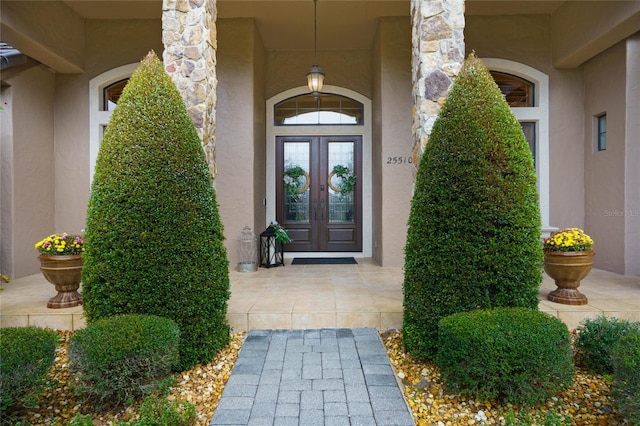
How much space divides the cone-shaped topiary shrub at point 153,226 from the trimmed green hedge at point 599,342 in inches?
106

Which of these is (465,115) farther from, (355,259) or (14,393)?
(355,259)

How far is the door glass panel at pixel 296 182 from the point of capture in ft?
22.8

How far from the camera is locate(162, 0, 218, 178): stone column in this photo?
3191 millimetres

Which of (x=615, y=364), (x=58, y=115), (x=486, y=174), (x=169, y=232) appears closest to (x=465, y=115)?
(x=486, y=174)

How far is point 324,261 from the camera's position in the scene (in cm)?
646

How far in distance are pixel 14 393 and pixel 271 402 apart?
139 cm

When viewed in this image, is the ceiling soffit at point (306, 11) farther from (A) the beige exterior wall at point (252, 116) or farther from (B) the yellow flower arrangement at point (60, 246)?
(B) the yellow flower arrangement at point (60, 246)

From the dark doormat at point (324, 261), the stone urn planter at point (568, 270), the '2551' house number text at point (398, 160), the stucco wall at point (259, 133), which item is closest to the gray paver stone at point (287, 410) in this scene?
the stone urn planter at point (568, 270)

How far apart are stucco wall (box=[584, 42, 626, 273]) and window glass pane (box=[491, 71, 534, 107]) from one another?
2.53 feet

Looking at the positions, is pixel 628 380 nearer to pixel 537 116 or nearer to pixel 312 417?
pixel 312 417

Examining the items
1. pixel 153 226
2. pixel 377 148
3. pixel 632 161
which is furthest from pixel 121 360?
pixel 632 161

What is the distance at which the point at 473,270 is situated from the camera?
102 inches

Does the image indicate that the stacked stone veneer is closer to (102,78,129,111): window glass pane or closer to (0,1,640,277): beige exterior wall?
(0,1,640,277): beige exterior wall

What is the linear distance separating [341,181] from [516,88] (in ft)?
10.6
